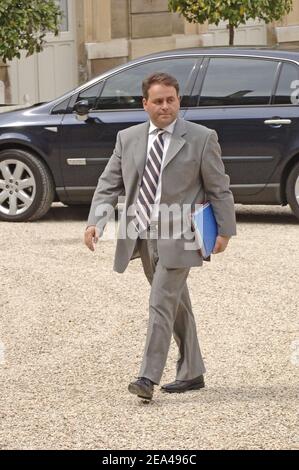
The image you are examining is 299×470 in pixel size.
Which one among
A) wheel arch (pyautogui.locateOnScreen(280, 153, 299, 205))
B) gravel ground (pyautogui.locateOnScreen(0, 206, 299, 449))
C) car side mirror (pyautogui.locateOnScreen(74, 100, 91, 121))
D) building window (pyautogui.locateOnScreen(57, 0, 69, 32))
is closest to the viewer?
gravel ground (pyautogui.locateOnScreen(0, 206, 299, 449))

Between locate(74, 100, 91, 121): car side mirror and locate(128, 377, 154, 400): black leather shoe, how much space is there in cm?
679

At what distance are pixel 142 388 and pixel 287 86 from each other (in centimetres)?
681

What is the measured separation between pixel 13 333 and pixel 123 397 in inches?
71.8

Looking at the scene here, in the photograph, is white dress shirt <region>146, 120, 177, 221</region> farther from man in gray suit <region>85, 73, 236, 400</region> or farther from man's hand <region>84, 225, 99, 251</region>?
man's hand <region>84, 225, 99, 251</region>

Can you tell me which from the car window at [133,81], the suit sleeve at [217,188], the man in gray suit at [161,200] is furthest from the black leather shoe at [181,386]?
the car window at [133,81]

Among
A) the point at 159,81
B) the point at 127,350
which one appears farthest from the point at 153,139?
the point at 127,350

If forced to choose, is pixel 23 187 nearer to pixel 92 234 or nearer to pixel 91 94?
pixel 91 94

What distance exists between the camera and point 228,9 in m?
22.1

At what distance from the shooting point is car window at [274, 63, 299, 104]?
1386cm

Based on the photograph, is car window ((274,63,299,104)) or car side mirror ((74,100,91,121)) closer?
car window ((274,63,299,104))

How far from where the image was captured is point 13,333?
9.40 metres

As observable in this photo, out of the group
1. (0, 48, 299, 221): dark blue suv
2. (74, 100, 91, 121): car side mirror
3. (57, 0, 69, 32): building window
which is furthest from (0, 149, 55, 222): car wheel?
(57, 0, 69, 32): building window

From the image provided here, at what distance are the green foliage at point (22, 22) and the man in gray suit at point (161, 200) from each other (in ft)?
45.9
